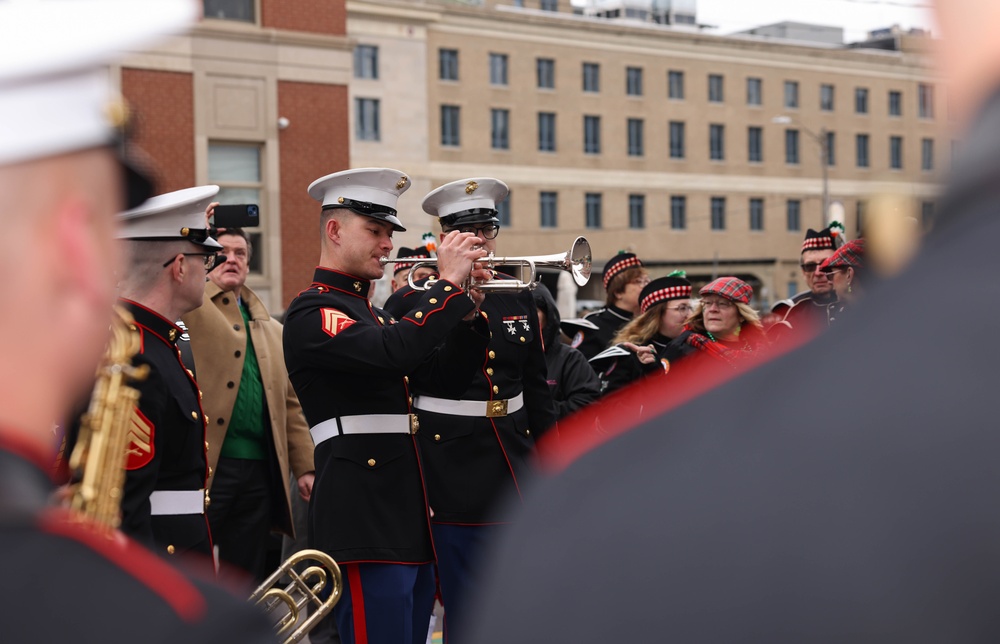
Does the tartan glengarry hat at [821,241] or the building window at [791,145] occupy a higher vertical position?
the building window at [791,145]

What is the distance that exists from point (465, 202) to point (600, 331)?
305cm

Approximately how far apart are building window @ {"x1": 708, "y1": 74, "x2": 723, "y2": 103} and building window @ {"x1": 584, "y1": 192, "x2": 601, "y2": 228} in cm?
736

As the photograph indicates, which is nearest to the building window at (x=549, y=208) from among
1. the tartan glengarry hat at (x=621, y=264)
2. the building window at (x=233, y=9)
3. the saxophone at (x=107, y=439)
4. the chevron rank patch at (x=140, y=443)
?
the building window at (x=233, y=9)

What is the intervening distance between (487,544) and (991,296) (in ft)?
14.9

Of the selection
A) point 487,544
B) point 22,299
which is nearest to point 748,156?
point 487,544

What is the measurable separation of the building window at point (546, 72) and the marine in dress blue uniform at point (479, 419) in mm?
46676

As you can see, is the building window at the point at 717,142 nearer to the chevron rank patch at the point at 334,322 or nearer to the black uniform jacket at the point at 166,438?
the chevron rank patch at the point at 334,322

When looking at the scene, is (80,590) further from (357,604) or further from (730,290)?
(730,290)

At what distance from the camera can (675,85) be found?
2152 inches

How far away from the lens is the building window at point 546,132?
51.2 meters

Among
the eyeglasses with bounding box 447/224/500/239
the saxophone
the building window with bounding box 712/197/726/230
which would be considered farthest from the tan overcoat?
the building window with bounding box 712/197/726/230

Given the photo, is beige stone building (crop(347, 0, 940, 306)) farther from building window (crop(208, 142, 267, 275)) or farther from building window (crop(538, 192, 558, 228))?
building window (crop(208, 142, 267, 275))

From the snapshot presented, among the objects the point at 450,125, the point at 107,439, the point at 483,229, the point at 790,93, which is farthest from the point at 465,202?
the point at 790,93

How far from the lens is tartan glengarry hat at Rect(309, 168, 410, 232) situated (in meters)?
5.13
